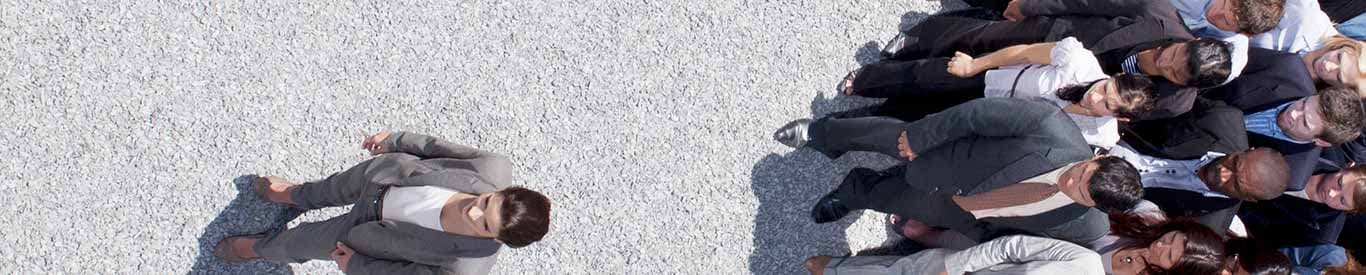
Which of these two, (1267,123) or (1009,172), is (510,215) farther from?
(1267,123)

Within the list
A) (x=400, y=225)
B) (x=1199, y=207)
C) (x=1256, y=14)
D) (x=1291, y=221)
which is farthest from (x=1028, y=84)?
(x=400, y=225)

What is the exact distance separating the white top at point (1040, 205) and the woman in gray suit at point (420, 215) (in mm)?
1767

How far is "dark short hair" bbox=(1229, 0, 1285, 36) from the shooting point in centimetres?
409

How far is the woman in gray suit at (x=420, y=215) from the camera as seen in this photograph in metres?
3.21

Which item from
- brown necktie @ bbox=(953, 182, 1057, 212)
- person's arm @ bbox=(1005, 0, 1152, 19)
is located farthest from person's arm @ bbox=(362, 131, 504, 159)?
person's arm @ bbox=(1005, 0, 1152, 19)

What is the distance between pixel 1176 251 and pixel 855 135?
147 centimetres

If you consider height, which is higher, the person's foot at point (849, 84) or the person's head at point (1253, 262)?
the person's foot at point (849, 84)

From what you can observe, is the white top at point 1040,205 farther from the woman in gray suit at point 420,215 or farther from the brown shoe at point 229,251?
the brown shoe at point 229,251

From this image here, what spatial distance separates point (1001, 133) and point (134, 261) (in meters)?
3.60

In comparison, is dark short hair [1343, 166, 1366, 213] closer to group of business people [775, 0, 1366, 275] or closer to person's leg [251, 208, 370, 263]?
group of business people [775, 0, 1366, 275]

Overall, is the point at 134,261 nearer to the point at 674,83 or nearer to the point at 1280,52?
the point at 674,83

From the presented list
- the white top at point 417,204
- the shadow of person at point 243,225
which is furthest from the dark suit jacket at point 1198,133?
the shadow of person at point 243,225

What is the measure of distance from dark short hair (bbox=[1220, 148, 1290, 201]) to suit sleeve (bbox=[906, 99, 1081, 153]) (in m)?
0.67

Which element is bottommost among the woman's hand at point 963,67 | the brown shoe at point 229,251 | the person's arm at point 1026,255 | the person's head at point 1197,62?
the person's arm at point 1026,255
